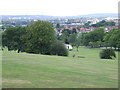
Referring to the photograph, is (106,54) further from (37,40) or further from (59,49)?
(37,40)

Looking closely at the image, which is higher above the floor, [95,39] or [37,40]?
[37,40]

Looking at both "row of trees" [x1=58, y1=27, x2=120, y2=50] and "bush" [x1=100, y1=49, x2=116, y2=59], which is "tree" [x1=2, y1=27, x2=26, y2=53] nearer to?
"bush" [x1=100, y1=49, x2=116, y2=59]

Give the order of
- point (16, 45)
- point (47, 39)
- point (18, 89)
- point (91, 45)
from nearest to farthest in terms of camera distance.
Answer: point (18, 89)
point (47, 39)
point (16, 45)
point (91, 45)

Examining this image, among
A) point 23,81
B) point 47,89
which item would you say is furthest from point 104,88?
point 23,81

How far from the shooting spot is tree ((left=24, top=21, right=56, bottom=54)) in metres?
50.2

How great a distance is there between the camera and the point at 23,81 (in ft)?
36.9

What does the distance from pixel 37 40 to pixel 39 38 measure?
68 cm

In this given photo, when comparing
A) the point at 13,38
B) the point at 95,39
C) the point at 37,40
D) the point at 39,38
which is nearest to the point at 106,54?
the point at 39,38

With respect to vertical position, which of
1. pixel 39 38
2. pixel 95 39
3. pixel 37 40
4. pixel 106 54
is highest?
pixel 39 38

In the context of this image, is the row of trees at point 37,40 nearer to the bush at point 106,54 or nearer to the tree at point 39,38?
the tree at point 39,38

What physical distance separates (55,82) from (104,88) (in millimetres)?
1979

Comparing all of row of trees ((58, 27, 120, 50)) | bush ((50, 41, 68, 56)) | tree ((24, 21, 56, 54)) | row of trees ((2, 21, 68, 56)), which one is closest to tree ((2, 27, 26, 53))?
row of trees ((2, 21, 68, 56))

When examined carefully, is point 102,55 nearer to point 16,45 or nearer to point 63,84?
point 16,45

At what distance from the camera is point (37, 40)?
50875 mm
